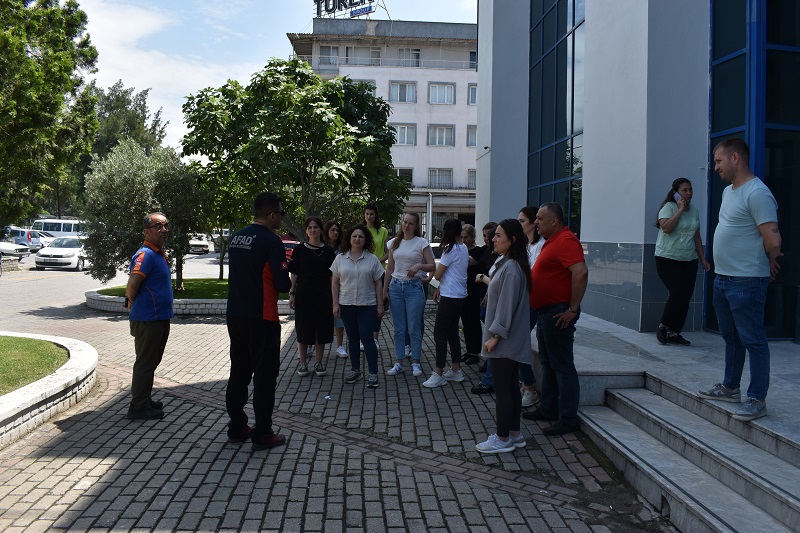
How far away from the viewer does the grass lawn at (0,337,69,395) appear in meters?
6.63

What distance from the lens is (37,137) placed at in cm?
894

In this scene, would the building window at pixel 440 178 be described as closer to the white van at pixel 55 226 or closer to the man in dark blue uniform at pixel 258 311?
the white van at pixel 55 226

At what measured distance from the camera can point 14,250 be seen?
34531 millimetres

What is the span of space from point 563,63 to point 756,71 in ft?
18.5

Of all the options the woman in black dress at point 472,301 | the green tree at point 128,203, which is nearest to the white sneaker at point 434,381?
the woman in black dress at point 472,301

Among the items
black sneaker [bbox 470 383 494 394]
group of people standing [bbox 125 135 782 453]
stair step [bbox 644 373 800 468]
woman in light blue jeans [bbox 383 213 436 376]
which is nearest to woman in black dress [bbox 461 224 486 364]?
group of people standing [bbox 125 135 782 453]

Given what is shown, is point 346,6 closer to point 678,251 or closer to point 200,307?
point 200,307

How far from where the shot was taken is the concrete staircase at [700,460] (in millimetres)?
3715

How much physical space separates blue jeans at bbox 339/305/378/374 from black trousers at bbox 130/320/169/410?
81.1 inches

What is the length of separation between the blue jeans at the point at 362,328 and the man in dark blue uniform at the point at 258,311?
1.99m

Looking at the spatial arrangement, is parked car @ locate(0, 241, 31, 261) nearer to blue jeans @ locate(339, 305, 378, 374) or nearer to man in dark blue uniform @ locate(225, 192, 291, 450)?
blue jeans @ locate(339, 305, 378, 374)

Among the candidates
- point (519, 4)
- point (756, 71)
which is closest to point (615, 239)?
point (756, 71)

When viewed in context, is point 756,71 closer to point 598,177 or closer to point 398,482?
point 598,177

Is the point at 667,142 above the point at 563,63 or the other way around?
the other way around
